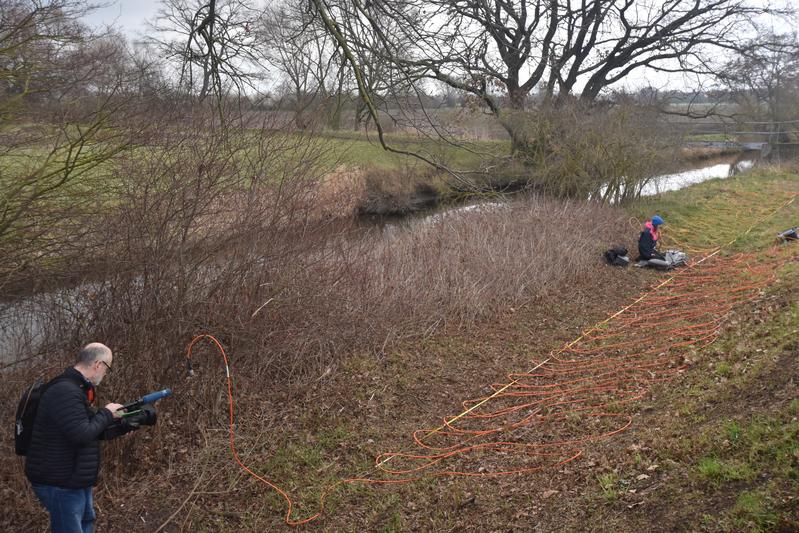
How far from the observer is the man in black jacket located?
405cm

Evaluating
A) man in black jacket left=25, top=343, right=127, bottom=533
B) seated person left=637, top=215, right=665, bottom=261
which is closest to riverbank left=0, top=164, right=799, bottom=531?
man in black jacket left=25, top=343, right=127, bottom=533

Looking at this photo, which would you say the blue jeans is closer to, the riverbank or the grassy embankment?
the riverbank

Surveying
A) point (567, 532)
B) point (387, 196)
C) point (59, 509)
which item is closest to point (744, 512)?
point (567, 532)

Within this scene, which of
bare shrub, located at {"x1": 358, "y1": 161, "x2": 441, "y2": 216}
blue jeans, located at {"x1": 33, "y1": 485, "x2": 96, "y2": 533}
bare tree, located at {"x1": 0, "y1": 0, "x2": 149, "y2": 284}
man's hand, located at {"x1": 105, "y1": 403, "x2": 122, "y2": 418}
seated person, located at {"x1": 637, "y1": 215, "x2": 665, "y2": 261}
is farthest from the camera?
bare shrub, located at {"x1": 358, "y1": 161, "x2": 441, "y2": 216}

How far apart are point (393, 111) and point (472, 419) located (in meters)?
3.61

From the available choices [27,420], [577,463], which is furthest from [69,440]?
[577,463]

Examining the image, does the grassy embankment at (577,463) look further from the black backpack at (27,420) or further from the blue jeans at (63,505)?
the black backpack at (27,420)

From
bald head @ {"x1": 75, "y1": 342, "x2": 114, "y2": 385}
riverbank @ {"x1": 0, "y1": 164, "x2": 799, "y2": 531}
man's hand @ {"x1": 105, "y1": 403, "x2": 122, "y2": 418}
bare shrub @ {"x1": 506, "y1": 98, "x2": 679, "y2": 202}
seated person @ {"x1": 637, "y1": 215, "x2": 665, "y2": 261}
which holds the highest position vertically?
bare shrub @ {"x1": 506, "y1": 98, "x2": 679, "y2": 202}

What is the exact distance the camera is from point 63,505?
4172mm

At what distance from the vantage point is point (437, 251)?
1258 cm

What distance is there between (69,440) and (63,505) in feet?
1.52

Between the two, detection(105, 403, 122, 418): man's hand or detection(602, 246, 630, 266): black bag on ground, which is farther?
detection(602, 246, 630, 266): black bag on ground

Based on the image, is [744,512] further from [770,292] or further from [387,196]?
[387,196]

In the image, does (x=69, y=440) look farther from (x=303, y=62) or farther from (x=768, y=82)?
(x=768, y=82)
